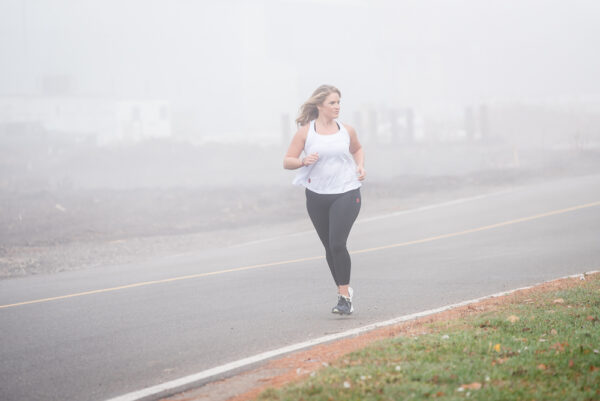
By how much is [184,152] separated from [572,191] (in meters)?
25.6

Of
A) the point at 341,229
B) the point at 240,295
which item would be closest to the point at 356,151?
the point at 341,229

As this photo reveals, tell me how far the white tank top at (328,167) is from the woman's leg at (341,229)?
105 millimetres

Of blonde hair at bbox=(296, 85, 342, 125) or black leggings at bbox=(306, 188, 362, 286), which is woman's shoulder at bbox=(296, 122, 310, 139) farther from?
black leggings at bbox=(306, 188, 362, 286)

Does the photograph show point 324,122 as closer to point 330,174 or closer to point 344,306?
point 330,174

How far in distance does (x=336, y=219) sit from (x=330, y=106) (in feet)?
3.61

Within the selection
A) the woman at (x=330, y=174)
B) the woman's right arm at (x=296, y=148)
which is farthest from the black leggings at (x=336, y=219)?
the woman's right arm at (x=296, y=148)

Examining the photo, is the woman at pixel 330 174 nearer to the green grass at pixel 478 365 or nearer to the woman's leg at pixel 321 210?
the woman's leg at pixel 321 210

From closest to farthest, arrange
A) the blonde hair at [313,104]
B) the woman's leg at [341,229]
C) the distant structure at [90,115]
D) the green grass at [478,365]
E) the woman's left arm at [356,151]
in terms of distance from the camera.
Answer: the green grass at [478,365], the woman's leg at [341,229], the blonde hair at [313,104], the woman's left arm at [356,151], the distant structure at [90,115]

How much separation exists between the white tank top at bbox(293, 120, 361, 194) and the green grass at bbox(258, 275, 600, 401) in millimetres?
1807

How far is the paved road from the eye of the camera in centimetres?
604

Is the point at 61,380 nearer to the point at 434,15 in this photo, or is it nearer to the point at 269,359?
the point at 269,359

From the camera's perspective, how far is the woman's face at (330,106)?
7324 mm

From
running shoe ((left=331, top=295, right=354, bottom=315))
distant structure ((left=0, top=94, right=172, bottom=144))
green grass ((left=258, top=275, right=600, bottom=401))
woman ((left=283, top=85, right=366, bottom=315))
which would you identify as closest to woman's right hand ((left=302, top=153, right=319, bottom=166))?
woman ((left=283, top=85, right=366, bottom=315))

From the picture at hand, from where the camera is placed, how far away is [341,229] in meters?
7.27
